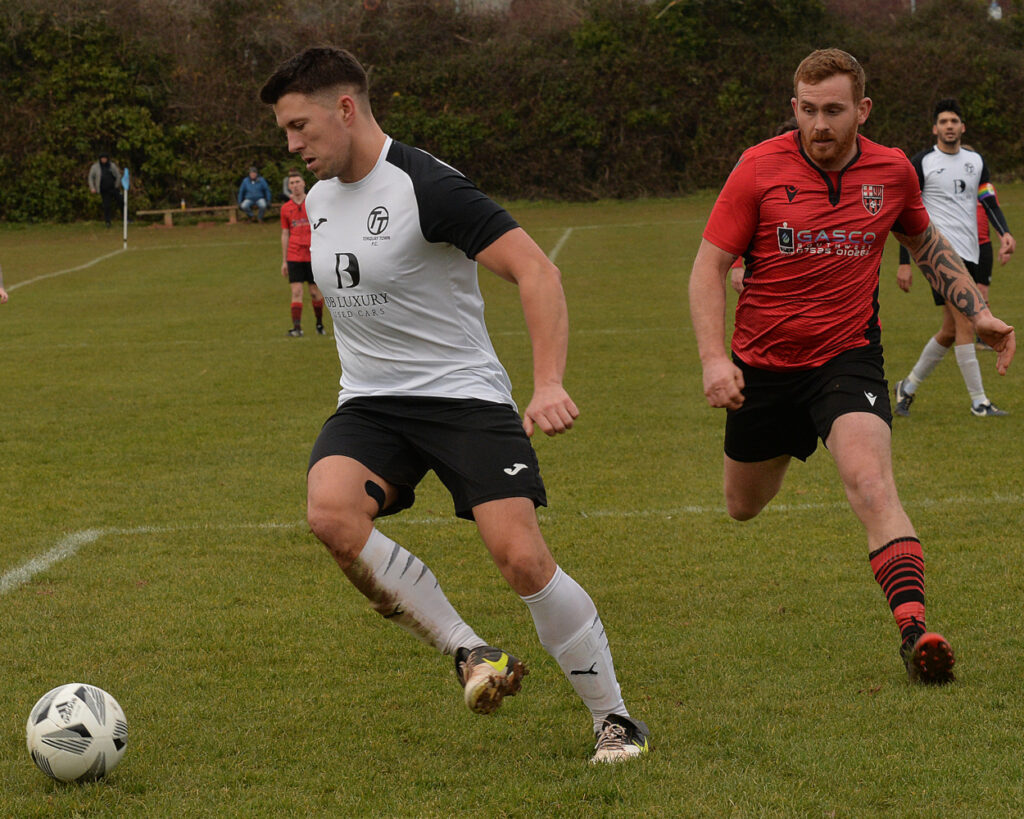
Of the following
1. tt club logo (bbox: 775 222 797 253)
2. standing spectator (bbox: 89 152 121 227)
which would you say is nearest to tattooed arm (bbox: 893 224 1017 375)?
tt club logo (bbox: 775 222 797 253)

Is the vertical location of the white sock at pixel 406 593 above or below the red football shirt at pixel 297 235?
above

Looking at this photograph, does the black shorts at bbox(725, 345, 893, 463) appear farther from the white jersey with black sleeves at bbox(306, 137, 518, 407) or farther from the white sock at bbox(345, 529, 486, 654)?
the white sock at bbox(345, 529, 486, 654)

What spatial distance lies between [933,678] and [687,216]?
27.7 meters

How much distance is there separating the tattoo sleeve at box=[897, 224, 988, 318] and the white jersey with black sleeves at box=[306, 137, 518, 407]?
197 cm

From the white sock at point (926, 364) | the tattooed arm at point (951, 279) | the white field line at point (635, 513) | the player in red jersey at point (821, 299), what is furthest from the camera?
the white sock at point (926, 364)

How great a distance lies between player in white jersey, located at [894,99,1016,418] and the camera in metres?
9.80

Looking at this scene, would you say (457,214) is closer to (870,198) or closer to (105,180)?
(870,198)

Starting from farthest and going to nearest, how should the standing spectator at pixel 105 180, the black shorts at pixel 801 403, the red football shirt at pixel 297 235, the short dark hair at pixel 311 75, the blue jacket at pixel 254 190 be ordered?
the standing spectator at pixel 105 180, the blue jacket at pixel 254 190, the red football shirt at pixel 297 235, the black shorts at pixel 801 403, the short dark hair at pixel 311 75

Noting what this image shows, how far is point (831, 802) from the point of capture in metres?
3.49

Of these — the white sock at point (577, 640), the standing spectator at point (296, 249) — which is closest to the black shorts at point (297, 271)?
the standing spectator at point (296, 249)

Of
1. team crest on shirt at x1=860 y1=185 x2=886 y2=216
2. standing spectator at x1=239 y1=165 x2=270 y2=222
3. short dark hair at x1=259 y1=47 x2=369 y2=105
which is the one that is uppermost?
short dark hair at x1=259 y1=47 x2=369 y2=105

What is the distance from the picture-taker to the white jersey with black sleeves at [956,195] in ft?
33.6

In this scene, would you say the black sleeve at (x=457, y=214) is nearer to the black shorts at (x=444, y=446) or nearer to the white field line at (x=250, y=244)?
the black shorts at (x=444, y=446)

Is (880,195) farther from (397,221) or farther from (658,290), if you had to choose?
(658,290)
